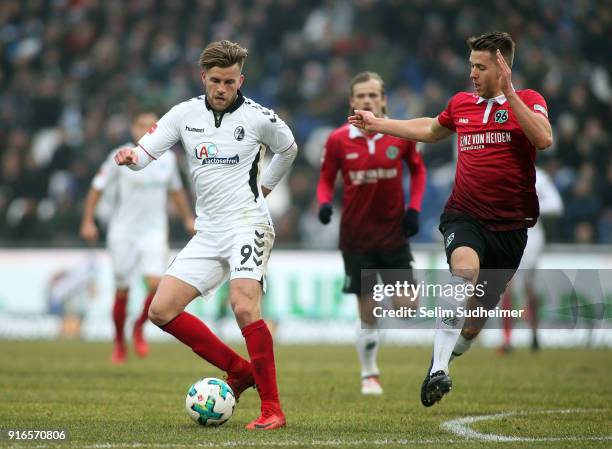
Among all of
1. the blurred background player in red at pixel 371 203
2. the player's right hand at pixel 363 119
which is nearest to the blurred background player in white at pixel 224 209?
the player's right hand at pixel 363 119

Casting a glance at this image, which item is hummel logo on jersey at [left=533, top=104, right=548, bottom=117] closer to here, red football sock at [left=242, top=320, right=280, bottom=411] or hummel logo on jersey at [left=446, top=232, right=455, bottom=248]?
hummel logo on jersey at [left=446, top=232, right=455, bottom=248]

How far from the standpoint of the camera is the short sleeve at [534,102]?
694cm

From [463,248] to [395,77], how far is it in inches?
537

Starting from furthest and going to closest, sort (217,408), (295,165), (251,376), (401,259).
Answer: (295,165) < (401,259) < (251,376) < (217,408)

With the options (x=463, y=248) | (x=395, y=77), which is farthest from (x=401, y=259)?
(x=395, y=77)

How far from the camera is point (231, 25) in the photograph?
22.3 metres

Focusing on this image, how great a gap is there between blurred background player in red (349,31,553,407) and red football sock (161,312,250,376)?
→ 1331 millimetres

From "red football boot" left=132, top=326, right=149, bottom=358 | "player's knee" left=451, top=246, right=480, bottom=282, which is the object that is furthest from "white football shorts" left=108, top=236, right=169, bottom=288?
"player's knee" left=451, top=246, right=480, bottom=282

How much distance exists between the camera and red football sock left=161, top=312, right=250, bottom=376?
23.4ft

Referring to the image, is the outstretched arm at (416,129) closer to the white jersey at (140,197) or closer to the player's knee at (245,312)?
the player's knee at (245,312)

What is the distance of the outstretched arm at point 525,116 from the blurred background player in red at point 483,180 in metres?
0.11

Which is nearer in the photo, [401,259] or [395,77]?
[401,259]

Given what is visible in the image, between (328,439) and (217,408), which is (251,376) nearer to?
(217,408)

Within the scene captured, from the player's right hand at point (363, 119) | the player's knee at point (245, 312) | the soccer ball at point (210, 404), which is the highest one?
Result: the player's right hand at point (363, 119)
